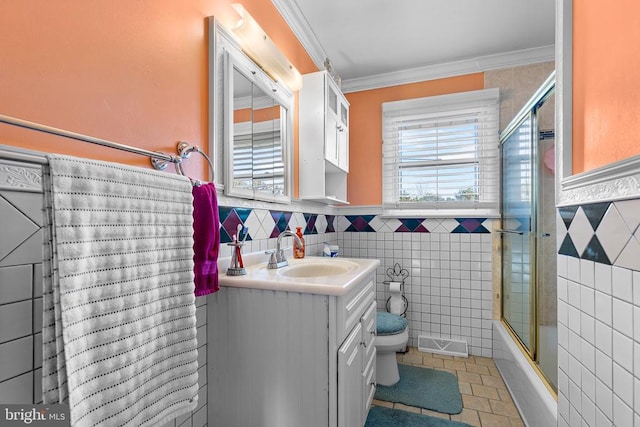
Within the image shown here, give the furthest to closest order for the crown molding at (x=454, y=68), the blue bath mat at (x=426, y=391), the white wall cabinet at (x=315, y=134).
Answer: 1. the crown molding at (x=454, y=68)
2. the white wall cabinet at (x=315, y=134)
3. the blue bath mat at (x=426, y=391)

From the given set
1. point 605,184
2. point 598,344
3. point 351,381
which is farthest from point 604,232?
point 351,381

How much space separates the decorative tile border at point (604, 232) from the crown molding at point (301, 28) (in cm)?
192

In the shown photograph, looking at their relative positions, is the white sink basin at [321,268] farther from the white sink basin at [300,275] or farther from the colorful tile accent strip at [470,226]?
the colorful tile accent strip at [470,226]

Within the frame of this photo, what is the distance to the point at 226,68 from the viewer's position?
135 cm

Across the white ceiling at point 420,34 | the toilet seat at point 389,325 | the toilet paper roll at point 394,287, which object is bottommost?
the toilet seat at point 389,325

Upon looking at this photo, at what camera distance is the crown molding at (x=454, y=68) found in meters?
2.39

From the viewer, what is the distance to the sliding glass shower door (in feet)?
5.63

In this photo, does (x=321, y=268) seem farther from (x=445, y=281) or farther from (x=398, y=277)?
(x=445, y=281)

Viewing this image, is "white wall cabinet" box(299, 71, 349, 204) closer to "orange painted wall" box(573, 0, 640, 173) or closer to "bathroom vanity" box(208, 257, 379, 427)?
"bathroom vanity" box(208, 257, 379, 427)

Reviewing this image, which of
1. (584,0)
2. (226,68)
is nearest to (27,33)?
(226,68)

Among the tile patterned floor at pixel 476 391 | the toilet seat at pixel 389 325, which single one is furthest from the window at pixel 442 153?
the tile patterned floor at pixel 476 391

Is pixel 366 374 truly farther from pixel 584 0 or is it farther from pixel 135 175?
pixel 584 0

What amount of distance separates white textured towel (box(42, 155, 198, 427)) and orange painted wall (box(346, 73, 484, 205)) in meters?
2.09

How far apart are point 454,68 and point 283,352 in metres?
2.68
